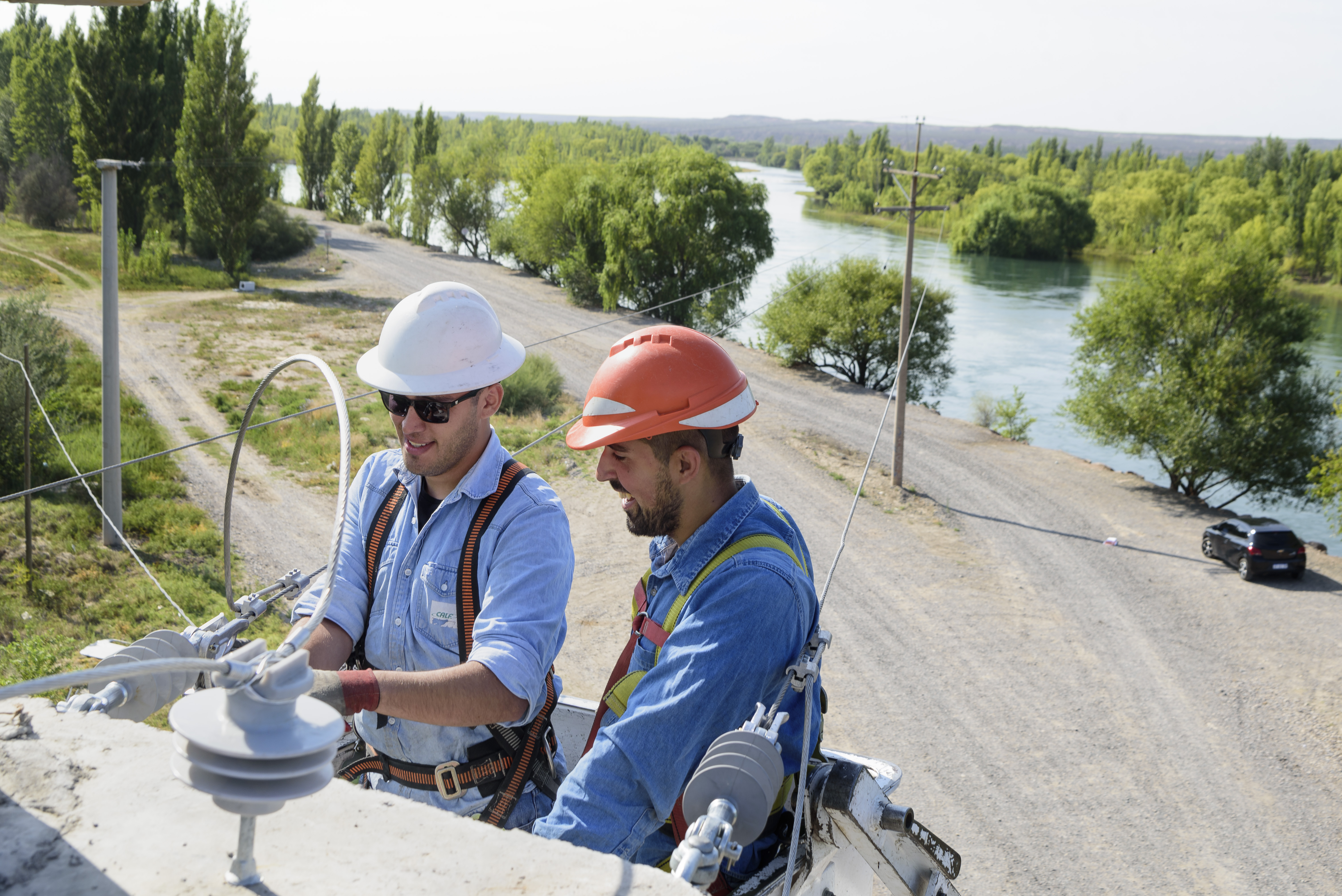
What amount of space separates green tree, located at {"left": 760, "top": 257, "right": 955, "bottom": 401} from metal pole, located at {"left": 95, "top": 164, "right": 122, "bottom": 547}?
22907 mm

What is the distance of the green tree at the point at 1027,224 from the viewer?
68188 mm

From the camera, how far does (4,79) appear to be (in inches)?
2249

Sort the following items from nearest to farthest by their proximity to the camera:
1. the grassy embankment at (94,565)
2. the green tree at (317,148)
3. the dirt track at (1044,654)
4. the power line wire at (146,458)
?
the power line wire at (146,458) → the dirt track at (1044,654) → the grassy embankment at (94,565) → the green tree at (317,148)

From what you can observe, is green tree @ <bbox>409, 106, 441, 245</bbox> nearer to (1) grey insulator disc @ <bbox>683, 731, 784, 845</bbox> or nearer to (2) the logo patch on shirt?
(2) the logo patch on shirt

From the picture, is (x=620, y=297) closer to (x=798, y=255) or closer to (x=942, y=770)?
(x=798, y=255)

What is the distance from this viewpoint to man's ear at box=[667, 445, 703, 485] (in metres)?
2.24

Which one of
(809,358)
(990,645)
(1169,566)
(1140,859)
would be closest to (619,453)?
(1140,859)

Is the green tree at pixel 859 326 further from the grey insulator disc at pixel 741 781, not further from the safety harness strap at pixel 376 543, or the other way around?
the grey insulator disc at pixel 741 781

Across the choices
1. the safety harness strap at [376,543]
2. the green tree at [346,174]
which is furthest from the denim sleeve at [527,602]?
the green tree at [346,174]

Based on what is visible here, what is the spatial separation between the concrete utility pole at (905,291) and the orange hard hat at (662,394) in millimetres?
11133

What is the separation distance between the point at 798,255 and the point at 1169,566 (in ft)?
121

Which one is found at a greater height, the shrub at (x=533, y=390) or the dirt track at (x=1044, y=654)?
the shrub at (x=533, y=390)

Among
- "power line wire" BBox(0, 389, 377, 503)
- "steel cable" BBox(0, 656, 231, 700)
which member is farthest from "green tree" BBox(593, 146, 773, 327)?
"steel cable" BBox(0, 656, 231, 700)

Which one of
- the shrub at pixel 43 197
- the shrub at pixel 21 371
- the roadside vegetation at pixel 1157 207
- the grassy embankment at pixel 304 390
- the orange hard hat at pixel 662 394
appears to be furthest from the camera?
the roadside vegetation at pixel 1157 207
